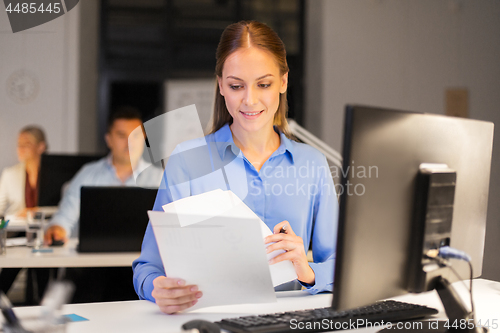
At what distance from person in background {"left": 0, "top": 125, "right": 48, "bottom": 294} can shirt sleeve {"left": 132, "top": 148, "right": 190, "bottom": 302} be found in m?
2.86

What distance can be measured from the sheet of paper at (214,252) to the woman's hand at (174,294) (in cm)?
2

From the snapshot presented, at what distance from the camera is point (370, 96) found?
14.9 ft

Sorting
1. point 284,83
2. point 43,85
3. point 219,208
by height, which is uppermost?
point 43,85

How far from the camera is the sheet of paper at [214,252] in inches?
35.4

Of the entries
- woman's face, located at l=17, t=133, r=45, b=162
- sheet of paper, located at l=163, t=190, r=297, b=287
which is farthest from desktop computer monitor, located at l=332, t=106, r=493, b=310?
woman's face, located at l=17, t=133, r=45, b=162

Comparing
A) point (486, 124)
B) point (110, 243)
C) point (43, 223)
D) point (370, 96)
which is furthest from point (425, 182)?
point (370, 96)

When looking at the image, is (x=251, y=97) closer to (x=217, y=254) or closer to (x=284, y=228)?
(x=284, y=228)

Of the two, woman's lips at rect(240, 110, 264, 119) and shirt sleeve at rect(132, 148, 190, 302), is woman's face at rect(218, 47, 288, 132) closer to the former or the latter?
woman's lips at rect(240, 110, 264, 119)

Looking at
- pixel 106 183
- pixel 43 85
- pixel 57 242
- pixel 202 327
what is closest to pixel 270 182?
pixel 202 327

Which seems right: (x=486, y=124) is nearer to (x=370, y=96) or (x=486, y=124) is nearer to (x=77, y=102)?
(x=370, y=96)

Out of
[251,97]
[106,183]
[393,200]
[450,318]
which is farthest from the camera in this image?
[106,183]

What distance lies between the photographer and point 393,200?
769 mm

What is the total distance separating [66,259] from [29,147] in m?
2.46

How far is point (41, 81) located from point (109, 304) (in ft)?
13.0
